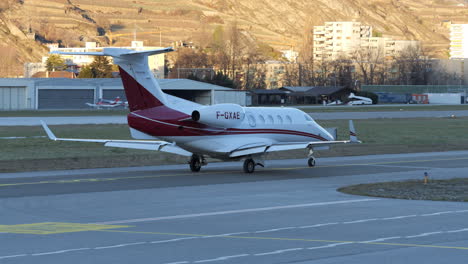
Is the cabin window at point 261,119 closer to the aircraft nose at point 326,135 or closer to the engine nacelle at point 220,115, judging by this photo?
the engine nacelle at point 220,115

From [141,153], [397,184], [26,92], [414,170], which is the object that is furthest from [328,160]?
[26,92]

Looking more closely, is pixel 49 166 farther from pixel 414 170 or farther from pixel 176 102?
pixel 414 170

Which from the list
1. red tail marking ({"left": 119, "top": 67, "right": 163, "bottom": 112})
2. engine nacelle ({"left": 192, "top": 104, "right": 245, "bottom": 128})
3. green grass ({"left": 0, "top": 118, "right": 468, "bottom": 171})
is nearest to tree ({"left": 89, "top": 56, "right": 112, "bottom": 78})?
green grass ({"left": 0, "top": 118, "right": 468, "bottom": 171})

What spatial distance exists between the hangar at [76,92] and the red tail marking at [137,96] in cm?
8282

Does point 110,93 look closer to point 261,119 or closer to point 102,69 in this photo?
point 102,69

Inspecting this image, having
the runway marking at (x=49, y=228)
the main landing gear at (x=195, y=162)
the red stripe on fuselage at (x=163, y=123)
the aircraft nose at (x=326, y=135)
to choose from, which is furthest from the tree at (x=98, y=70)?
the runway marking at (x=49, y=228)

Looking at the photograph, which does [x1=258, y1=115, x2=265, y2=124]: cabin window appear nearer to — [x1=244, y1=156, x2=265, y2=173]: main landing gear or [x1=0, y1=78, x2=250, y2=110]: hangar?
[x1=244, y1=156, x2=265, y2=173]: main landing gear

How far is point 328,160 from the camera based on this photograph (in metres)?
41.9

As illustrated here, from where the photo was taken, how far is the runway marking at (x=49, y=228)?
1894 cm

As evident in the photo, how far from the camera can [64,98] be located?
12206 cm

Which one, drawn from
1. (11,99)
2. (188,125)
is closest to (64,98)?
(11,99)

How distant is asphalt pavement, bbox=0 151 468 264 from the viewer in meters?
16.2

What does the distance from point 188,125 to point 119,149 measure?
14086mm

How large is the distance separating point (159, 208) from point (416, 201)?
781 centimetres
